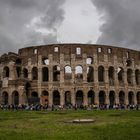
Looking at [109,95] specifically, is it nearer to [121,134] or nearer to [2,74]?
[2,74]

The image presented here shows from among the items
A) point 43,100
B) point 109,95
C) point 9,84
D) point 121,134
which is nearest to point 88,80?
point 109,95

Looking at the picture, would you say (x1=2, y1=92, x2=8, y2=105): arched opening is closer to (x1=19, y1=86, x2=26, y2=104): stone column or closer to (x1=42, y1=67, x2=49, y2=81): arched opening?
(x1=19, y1=86, x2=26, y2=104): stone column

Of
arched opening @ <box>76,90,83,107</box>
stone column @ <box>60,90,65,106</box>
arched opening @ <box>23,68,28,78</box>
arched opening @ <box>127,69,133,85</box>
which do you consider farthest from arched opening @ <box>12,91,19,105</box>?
arched opening @ <box>127,69,133,85</box>

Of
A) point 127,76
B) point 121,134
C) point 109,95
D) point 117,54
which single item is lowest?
point 121,134

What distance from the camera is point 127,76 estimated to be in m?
48.2

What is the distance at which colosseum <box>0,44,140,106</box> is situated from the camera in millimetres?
42781

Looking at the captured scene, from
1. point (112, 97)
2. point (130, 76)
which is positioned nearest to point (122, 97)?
point (112, 97)

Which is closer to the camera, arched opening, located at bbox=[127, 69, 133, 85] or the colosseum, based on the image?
the colosseum

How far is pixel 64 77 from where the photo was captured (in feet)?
144

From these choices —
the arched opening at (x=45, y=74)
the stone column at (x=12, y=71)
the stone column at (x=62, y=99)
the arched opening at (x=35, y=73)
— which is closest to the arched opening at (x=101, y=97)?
the stone column at (x=62, y=99)

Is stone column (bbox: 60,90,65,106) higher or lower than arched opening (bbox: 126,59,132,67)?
lower

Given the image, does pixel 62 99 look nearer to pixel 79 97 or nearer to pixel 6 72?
pixel 79 97

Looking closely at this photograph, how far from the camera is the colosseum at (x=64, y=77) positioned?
4278 cm

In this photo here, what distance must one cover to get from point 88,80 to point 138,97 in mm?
9694
